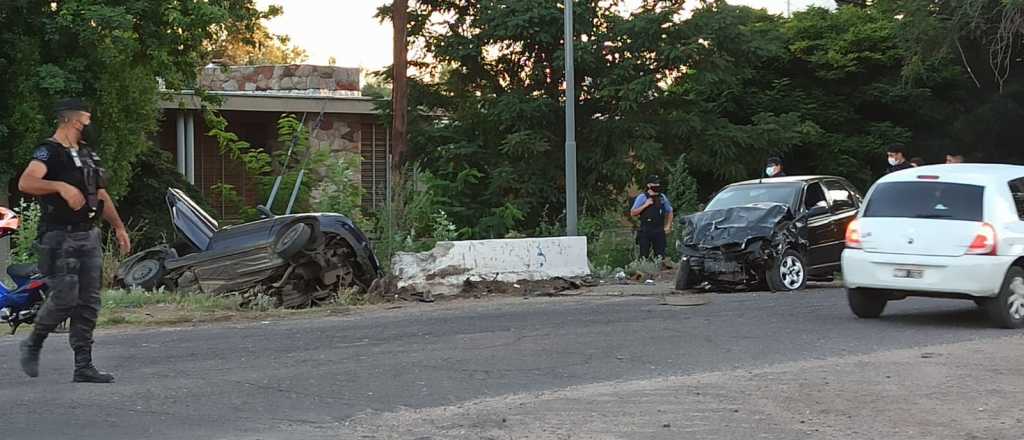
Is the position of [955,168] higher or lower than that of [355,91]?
lower

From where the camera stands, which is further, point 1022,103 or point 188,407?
point 1022,103

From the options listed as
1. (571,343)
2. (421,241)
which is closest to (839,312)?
(571,343)

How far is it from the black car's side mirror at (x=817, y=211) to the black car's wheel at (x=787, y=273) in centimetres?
58

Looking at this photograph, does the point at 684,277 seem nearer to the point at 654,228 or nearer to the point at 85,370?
the point at 654,228

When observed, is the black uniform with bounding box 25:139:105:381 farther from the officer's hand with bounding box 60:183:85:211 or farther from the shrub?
the shrub

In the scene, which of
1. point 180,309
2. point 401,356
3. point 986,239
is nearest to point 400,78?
point 180,309

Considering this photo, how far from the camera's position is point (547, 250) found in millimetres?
18188

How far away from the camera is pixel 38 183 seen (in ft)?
26.8

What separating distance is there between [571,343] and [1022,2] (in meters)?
17.6

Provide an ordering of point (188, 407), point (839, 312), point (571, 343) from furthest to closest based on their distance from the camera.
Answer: point (839, 312) < point (571, 343) < point (188, 407)

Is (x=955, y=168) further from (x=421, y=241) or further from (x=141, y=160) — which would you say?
(x=141, y=160)

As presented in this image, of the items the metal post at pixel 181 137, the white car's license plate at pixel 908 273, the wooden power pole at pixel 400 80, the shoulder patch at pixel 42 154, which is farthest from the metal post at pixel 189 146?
the shoulder patch at pixel 42 154

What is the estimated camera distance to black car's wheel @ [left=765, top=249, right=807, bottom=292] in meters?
16.4

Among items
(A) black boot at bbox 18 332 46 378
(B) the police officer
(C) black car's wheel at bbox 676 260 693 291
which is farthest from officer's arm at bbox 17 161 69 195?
(C) black car's wheel at bbox 676 260 693 291
